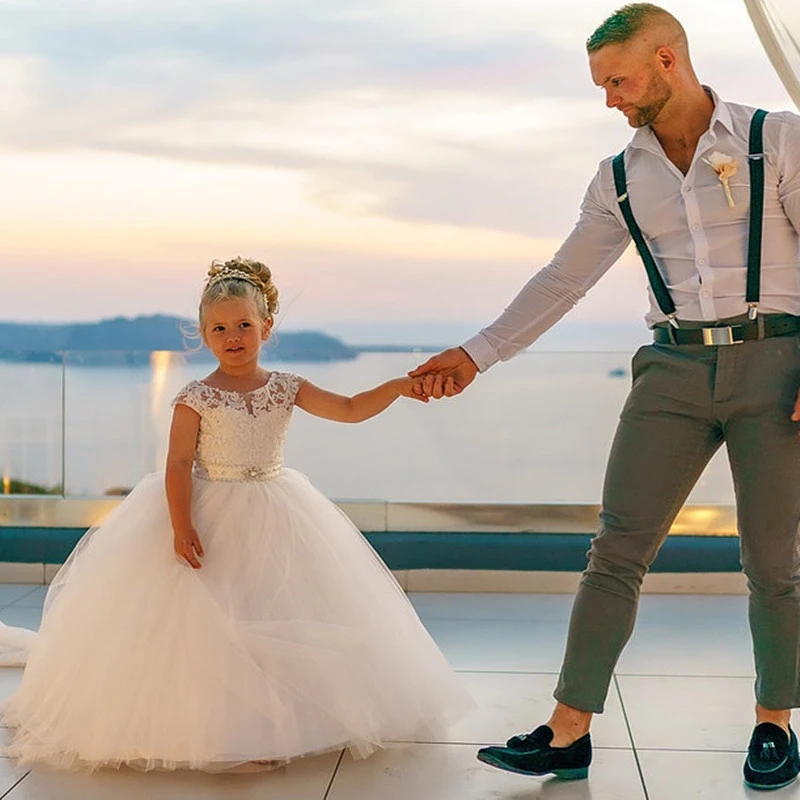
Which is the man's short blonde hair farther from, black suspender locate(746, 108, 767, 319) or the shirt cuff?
the shirt cuff

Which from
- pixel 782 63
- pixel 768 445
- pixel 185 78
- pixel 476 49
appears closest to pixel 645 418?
pixel 768 445

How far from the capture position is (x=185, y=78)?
19.5ft

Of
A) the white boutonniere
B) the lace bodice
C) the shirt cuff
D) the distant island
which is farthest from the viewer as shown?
the distant island

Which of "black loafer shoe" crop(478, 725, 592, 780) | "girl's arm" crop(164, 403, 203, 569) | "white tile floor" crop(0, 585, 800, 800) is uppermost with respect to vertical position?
"girl's arm" crop(164, 403, 203, 569)

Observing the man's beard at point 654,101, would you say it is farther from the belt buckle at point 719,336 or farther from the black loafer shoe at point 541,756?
the black loafer shoe at point 541,756

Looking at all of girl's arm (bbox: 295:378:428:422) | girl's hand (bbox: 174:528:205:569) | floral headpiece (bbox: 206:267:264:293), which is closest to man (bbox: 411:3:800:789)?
girl's arm (bbox: 295:378:428:422)

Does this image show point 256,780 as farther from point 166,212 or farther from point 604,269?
point 166,212

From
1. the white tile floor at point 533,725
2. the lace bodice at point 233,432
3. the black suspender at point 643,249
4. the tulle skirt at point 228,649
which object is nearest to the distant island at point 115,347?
the white tile floor at point 533,725

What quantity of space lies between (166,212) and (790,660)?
399cm

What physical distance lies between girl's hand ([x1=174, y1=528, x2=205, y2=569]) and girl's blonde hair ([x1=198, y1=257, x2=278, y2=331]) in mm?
480

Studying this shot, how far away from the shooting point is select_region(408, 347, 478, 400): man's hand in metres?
2.73

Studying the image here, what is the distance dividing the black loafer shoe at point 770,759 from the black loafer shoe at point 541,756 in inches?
12.0

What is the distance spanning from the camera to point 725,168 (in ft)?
7.68

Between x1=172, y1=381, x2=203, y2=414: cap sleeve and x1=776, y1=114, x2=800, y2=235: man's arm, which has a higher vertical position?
x1=776, y1=114, x2=800, y2=235: man's arm
